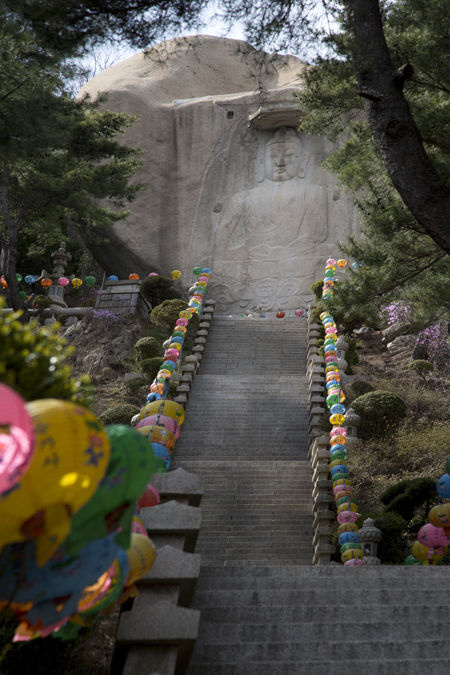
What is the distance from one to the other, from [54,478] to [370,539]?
6487 mm

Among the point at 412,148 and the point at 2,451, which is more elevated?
the point at 412,148

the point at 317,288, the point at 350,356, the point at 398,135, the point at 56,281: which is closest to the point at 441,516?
the point at 398,135

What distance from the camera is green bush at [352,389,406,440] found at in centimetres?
1268

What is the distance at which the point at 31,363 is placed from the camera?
3.34m

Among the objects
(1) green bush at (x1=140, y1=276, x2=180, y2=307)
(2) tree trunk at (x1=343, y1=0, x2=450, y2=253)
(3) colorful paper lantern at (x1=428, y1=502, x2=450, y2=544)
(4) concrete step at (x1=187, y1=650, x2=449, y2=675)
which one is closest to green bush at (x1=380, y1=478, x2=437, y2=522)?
(3) colorful paper lantern at (x1=428, y1=502, x2=450, y2=544)

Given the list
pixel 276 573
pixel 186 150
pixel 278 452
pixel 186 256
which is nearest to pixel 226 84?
pixel 186 150

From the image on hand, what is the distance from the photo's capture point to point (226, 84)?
86.5ft

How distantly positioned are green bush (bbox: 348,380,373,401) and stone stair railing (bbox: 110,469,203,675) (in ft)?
31.3

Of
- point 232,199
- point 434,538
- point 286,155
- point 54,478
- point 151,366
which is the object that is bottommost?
point 151,366

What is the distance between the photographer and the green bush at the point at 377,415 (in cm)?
1268

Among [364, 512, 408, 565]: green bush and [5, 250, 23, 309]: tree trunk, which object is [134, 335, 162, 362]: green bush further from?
[364, 512, 408, 565]: green bush

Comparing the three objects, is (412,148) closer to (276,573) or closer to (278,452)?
(276,573)

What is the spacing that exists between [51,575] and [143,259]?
19612 millimetres

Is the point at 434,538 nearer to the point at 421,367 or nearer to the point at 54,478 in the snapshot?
the point at 54,478
